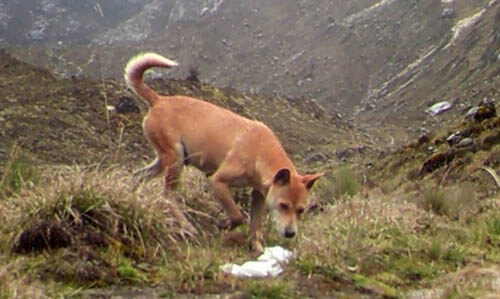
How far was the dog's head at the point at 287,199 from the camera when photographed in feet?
30.1

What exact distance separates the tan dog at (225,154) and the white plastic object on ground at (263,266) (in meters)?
0.63

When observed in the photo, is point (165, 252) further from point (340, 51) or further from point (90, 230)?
point (340, 51)

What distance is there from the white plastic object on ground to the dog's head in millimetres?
634

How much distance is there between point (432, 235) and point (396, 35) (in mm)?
129578

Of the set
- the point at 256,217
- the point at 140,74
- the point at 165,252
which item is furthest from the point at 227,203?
the point at 140,74

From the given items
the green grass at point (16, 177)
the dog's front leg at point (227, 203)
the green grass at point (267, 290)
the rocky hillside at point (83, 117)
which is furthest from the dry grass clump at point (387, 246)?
the rocky hillside at point (83, 117)

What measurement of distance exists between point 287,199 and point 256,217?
53 centimetres

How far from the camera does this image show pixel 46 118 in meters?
28.8

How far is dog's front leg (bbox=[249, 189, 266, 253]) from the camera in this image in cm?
936

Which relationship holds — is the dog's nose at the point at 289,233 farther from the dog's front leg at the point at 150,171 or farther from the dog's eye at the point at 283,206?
the dog's front leg at the point at 150,171

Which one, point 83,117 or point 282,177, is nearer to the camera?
point 282,177

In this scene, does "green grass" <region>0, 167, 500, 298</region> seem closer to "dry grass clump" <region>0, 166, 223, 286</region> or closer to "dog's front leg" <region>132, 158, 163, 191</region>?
"dry grass clump" <region>0, 166, 223, 286</region>

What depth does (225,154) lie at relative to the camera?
33.1 ft

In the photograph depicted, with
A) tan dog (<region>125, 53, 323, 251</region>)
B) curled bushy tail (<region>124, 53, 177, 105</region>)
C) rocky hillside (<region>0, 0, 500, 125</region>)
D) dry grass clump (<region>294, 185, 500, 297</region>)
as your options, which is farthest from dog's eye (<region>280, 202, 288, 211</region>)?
rocky hillside (<region>0, 0, 500, 125</region>)
